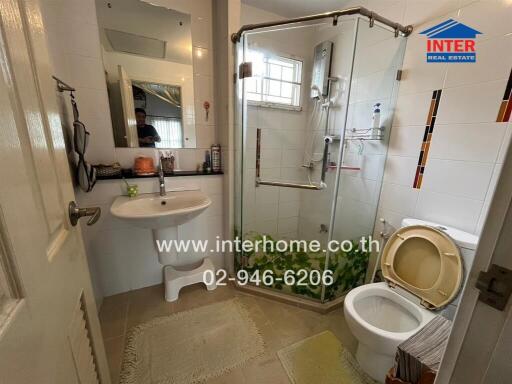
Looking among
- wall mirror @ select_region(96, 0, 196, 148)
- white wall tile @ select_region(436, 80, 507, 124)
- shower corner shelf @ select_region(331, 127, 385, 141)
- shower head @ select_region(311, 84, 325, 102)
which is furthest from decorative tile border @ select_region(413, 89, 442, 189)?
wall mirror @ select_region(96, 0, 196, 148)

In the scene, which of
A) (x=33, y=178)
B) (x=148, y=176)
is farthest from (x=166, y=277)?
(x=33, y=178)

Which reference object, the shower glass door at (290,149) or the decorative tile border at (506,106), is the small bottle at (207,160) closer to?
the shower glass door at (290,149)

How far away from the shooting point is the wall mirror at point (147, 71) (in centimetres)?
142

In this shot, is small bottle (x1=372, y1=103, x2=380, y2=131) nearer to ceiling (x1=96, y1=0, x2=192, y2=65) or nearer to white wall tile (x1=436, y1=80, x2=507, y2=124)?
white wall tile (x1=436, y1=80, x2=507, y2=124)

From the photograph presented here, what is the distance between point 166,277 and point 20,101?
5.17 feet

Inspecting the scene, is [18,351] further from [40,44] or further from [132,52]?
[132,52]

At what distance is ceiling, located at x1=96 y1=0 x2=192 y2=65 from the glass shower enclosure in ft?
1.51

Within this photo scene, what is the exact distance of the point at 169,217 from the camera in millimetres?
1300

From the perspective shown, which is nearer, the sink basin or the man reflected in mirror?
the sink basin

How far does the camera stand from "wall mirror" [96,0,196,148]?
1418 millimetres

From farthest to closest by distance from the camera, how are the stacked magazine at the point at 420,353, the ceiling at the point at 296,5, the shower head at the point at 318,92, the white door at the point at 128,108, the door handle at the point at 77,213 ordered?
1. the shower head at the point at 318,92
2. the ceiling at the point at 296,5
3. the white door at the point at 128,108
4. the stacked magazine at the point at 420,353
5. the door handle at the point at 77,213

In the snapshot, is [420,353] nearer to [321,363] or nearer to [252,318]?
[321,363]

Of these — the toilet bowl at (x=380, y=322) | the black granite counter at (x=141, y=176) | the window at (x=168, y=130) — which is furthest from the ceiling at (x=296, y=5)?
the toilet bowl at (x=380, y=322)

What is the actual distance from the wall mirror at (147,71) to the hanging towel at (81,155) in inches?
10.2
